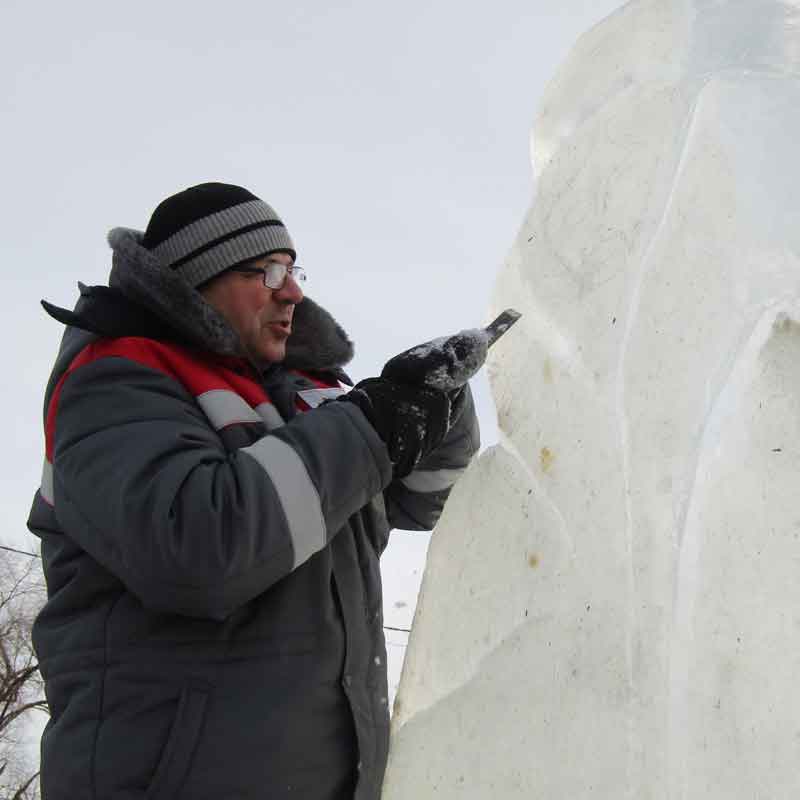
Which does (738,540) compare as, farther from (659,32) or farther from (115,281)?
(115,281)

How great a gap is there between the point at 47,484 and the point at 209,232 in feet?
1.86

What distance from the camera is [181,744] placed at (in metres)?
1.23

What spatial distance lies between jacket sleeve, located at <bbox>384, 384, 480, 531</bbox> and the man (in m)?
0.21

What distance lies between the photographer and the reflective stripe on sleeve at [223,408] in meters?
1.44

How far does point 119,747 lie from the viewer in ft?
4.07

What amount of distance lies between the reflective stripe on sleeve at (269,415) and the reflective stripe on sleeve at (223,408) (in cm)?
3

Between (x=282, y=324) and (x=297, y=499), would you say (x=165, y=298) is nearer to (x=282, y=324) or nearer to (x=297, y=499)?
(x=282, y=324)

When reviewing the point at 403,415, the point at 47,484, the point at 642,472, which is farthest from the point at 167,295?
the point at 642,472

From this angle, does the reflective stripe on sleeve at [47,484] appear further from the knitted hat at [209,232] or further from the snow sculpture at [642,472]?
the snow sculpture at [642,472]

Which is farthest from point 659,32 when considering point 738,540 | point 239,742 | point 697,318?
point 239,742

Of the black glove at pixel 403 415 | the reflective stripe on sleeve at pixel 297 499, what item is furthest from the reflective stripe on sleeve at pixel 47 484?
the black glove at pixel 403 415

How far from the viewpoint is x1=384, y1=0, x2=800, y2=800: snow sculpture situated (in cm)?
81

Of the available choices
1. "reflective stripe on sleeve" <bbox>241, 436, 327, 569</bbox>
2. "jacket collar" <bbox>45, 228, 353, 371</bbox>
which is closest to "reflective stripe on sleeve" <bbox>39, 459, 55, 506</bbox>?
"jacket collar" <bbox>45, 228, 353, 371</bbox>

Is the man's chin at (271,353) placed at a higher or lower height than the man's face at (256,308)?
lower
